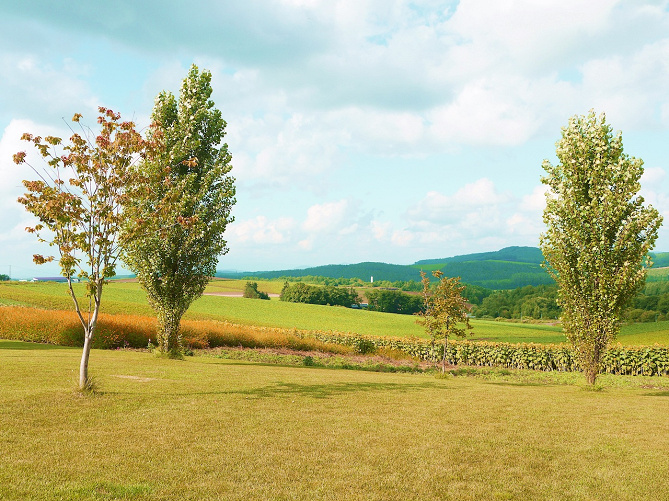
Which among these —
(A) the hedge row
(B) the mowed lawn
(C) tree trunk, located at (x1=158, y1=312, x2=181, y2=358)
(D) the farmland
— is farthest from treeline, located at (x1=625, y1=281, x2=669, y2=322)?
(B) the mowed lawn

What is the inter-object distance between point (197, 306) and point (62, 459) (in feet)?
206

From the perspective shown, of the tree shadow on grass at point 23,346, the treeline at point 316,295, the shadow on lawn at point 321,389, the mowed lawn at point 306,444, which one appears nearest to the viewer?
the mowed lawn at point 306,444

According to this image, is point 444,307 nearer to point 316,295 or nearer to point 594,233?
point 594,233

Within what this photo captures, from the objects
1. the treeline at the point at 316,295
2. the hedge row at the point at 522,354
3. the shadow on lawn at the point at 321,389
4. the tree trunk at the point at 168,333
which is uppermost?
the treeline at the point at 316,295

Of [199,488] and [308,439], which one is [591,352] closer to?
[308,439]

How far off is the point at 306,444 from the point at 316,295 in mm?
86956

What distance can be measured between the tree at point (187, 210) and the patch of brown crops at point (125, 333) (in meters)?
3.26

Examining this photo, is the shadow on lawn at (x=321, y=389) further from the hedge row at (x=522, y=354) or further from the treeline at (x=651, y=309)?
the treeline at (x=651, y=309)

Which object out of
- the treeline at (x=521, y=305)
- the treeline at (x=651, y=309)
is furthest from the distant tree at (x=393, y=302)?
the treeline at (x=651, y=309)

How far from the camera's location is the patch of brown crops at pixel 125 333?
3158cm

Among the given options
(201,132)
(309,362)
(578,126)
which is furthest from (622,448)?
(201,132)

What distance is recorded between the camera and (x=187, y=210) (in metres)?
24.6

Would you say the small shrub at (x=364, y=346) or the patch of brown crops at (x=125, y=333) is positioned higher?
the patch of brown crops at (x=125, y=333)

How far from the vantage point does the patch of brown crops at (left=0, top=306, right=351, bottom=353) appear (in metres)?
31.6
